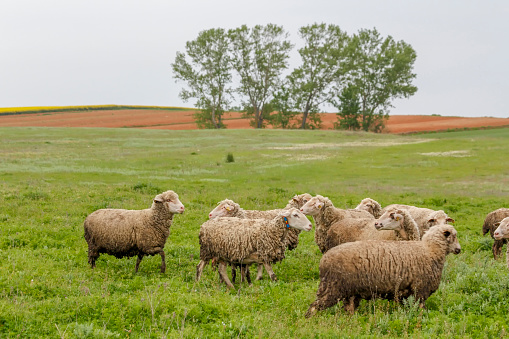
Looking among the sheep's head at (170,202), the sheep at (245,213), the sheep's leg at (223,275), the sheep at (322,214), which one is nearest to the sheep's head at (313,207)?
the sheep at (322,214)

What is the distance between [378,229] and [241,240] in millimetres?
3003

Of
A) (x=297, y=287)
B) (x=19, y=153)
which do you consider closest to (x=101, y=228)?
(x=297, y=287)

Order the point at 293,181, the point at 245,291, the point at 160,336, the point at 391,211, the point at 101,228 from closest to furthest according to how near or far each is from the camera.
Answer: the point at 160,336 → the point at 245,291 → the point at 391,211 → the point at 101,228 → the point at 293,181

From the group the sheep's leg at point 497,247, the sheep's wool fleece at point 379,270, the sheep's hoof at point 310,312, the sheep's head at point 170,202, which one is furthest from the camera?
the sheep's leg at point 497,247

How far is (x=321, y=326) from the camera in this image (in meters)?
7.00

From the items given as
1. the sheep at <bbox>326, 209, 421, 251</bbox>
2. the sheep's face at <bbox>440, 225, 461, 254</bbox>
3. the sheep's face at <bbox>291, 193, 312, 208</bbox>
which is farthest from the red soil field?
the sheep's face at <bbox>440, 225, 461, 254</bbox>

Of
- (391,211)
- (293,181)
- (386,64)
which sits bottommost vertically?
(293,181)

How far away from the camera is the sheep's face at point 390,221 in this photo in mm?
10109

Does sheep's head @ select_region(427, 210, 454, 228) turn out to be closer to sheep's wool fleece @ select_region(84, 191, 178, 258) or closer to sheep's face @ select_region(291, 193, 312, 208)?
sheep's face @ select_region(291, 193, 312, 208)

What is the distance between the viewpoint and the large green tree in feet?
272

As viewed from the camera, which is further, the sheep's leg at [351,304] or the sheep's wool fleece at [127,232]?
the sheep's wool fleece at [127,232]

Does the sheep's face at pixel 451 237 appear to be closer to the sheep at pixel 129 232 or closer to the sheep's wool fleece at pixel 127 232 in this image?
the sheep at pixel 129 232

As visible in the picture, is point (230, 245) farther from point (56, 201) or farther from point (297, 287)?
point (56, 201)

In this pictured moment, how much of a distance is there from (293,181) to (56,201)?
1422 cm
